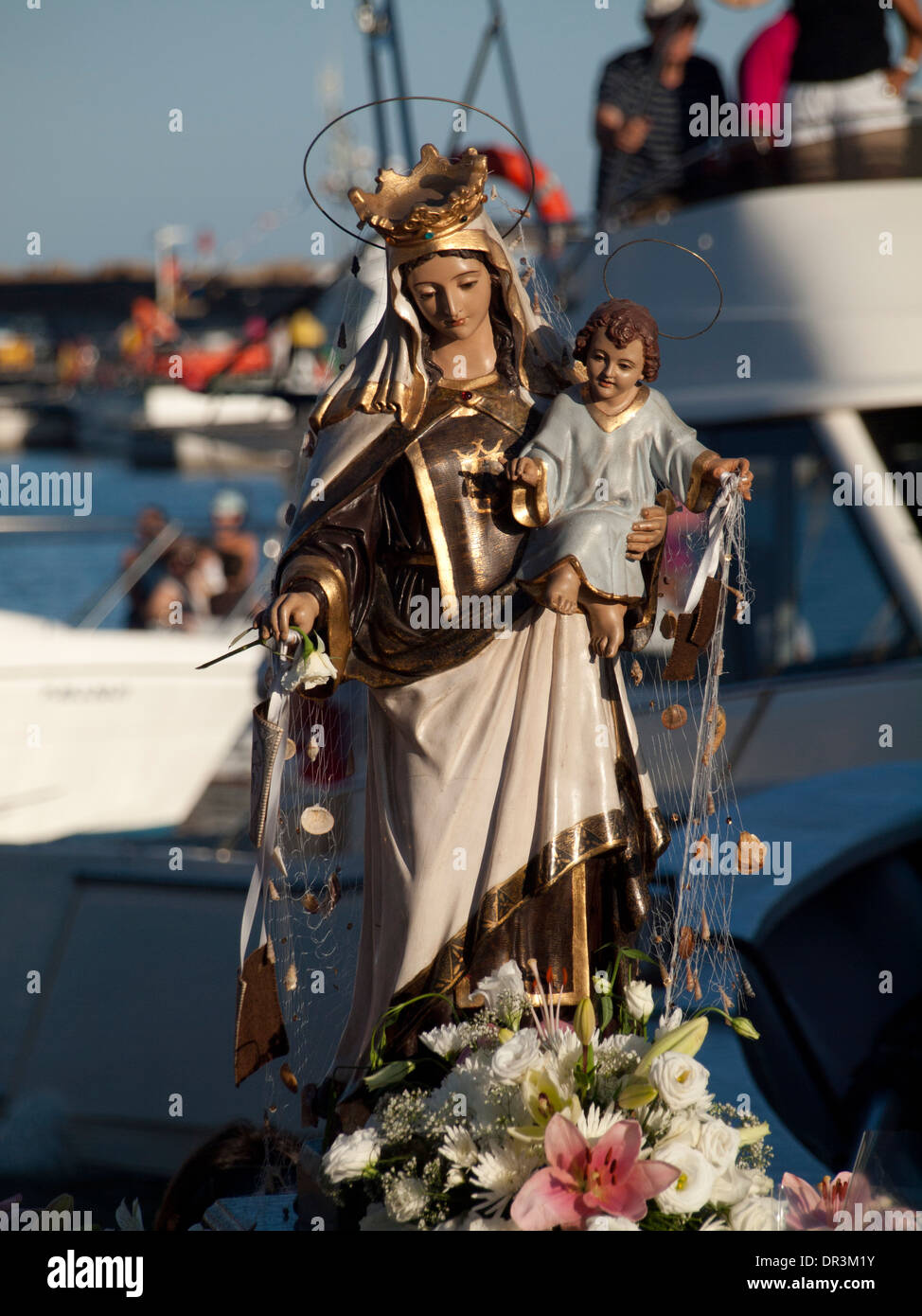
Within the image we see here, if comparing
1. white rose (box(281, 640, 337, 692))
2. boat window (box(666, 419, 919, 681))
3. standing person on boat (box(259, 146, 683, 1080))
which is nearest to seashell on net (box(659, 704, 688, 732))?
standing person on boat (box(259, 146, 683, 1080))

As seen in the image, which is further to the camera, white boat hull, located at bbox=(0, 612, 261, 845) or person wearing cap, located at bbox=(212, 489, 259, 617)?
person wearing cap, located at bbox=(212, 489, 259, 617)

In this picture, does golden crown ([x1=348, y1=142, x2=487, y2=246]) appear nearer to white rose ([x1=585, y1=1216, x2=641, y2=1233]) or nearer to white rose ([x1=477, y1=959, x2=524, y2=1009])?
white rose ([x1=477, y1=959, x2=524, y2=1009])

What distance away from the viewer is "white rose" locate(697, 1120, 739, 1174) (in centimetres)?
227

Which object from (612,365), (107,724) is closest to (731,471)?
(612,365)

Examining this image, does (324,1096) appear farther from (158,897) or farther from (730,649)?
(730,649)

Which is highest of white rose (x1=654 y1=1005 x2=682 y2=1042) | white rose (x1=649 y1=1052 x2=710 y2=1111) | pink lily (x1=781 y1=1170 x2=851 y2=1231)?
white rose (x1=654 y1=1005 x2=682 y2=1042)

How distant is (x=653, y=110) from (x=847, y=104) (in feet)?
3.38

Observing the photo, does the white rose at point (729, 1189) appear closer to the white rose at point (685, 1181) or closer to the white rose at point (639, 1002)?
the white rose at point (685, 1181)

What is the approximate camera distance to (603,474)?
2.67 meters

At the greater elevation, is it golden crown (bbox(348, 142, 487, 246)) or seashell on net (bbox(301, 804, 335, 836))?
golden crown (bbox(348, 142, 487, 246))

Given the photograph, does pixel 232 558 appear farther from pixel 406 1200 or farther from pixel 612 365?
pixel 406 1200

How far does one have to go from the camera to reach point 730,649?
768 centimetres

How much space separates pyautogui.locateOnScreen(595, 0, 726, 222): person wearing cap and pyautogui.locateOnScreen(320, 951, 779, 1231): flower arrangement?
5722mm

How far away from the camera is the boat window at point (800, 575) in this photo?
24.1ft
